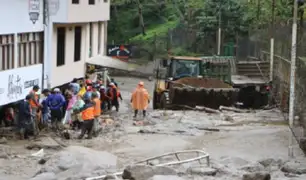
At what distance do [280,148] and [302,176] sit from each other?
5.15m

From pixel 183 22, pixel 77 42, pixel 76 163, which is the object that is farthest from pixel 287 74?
pixel 183 22

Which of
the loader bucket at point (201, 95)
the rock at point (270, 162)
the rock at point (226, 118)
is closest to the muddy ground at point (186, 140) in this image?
the rock at point (226, 118)

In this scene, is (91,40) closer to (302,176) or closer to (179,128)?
(179,128)

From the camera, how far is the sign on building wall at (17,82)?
70.4 ft

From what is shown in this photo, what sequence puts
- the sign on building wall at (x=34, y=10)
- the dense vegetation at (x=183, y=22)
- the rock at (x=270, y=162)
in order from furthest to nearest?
the dense vegetation at (x=183, y=22) < the sign on building wall at (x=34, y=10) < the rock at (x=270, y=162)

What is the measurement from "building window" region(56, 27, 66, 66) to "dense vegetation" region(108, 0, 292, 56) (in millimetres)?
12670

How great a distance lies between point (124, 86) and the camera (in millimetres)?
46000

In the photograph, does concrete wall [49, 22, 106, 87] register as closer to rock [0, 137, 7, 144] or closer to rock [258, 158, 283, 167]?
rock [0, 137, 7, 144]

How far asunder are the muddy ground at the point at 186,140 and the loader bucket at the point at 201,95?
1.39m

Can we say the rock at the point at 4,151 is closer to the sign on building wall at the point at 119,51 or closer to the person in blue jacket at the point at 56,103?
the person in blue jacket at the point at 56,103

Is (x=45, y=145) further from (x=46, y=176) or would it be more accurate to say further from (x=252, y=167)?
(x=252, y=167)

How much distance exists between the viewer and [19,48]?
23.3 meters

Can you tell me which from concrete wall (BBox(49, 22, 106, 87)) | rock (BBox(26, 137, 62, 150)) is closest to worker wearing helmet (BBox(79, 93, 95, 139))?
rock (BBox(26, 137, 62, 150))

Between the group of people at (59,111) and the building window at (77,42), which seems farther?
the building window at (77,42)
